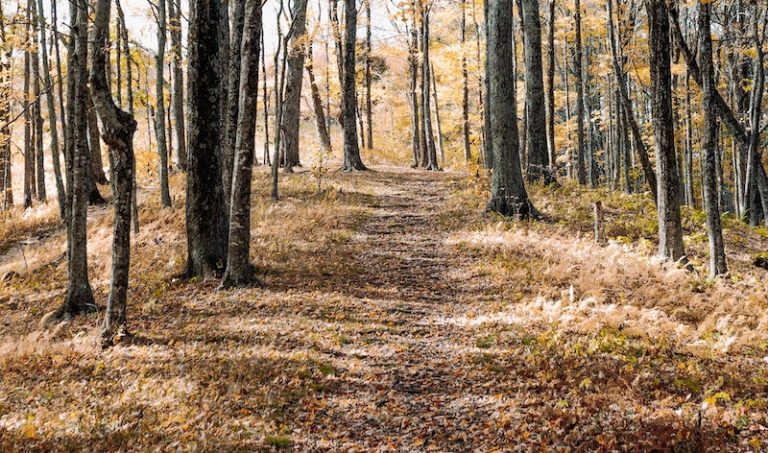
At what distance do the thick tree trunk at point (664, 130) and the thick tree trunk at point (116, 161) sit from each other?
8.44m

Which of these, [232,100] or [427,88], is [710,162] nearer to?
[232,100]

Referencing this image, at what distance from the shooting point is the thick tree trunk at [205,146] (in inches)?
370

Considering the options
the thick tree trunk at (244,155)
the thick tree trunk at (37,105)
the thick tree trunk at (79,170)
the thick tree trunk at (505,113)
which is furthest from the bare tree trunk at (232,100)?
the thick tree trunk at (37,105)

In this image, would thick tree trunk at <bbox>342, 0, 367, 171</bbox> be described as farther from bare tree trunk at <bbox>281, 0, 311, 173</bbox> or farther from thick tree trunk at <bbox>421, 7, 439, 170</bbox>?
thick tree trunk at <bbox>421, 7, 439, 170</bbox>

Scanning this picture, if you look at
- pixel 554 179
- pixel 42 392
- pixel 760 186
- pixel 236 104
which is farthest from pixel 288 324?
pixel 760 186

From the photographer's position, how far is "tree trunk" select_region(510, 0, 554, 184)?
618 inches

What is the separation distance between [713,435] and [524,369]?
1999 mm

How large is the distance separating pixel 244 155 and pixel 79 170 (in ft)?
8.49

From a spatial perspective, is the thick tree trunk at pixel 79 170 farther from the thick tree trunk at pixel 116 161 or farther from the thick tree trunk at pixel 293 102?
the thick tree trunk at pixel 293 102

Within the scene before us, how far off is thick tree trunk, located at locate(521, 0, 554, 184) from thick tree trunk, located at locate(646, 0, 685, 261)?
20.0ft

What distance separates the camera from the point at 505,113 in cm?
1314

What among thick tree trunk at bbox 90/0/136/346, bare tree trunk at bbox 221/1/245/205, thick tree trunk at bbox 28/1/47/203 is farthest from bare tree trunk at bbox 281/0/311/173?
thick tree trunk at bbox 90/0/136/346

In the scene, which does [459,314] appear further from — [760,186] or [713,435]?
[760,186]

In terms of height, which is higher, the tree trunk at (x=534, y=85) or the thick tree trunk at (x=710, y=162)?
the tree trunk at (x=534, y=85)
